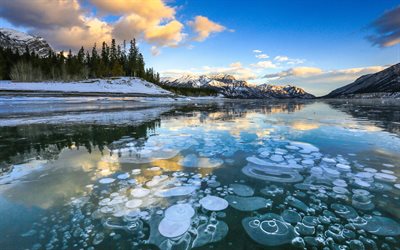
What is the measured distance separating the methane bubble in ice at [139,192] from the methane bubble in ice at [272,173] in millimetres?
2510

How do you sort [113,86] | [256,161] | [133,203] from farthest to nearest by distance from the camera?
1. [113,86]
2. [256,161]
3. [133,203]

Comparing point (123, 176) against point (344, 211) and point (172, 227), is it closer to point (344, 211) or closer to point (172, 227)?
point (172, 227)

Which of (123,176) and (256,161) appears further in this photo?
(256,161)

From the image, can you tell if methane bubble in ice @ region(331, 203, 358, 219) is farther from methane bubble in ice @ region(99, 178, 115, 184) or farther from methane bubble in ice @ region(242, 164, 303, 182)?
methane bubble in ice @ region(99, 178, 115, 184)

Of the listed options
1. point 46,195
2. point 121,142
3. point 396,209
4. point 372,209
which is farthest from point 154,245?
point 121,142

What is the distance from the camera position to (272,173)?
559 cm

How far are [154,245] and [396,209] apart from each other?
13.3 feet

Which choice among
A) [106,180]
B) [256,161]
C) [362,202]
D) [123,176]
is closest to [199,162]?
[256,161]

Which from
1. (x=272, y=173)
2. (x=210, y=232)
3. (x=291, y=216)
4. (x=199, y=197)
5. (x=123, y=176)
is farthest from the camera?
(x=272, y=173)

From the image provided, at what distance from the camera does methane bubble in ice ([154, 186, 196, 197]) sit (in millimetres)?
4363

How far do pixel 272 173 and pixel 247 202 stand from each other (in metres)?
1.82

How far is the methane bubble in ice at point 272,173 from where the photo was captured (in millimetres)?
5229

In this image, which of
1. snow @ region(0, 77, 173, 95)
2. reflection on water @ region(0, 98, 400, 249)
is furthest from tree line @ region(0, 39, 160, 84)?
reflection on water @ region(0, 98, 400, 249)

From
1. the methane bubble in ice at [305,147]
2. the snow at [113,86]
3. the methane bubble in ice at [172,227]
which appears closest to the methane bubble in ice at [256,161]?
the methane bubble in ice at [305,147]
